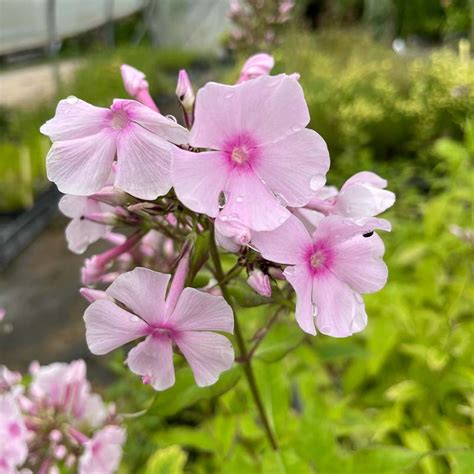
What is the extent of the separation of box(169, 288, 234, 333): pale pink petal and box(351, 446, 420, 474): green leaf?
48 centimetres

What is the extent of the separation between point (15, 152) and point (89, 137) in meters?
4.46

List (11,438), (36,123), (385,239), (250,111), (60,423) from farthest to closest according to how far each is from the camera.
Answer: (36,123)
(385,239)
(60,423)
(11,438)
(250,111)

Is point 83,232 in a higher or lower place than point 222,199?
lower

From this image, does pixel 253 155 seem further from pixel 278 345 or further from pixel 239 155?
pixel 278 345

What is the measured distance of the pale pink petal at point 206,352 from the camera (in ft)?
2.09

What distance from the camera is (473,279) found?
2.07 meters

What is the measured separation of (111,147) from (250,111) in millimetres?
152

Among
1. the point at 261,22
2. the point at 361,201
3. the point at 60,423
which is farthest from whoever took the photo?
the point at 261,22

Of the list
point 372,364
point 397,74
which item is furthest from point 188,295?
point 397,74

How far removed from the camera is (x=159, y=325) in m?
0.64

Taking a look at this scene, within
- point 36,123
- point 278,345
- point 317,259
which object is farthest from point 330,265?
point 36,123

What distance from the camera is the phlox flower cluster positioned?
588 mm

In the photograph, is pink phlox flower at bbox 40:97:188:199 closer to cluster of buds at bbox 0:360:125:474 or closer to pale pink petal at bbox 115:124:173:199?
pale pink petal at bbox 115:124:173:199

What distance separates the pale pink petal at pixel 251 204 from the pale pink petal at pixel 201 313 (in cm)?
8
